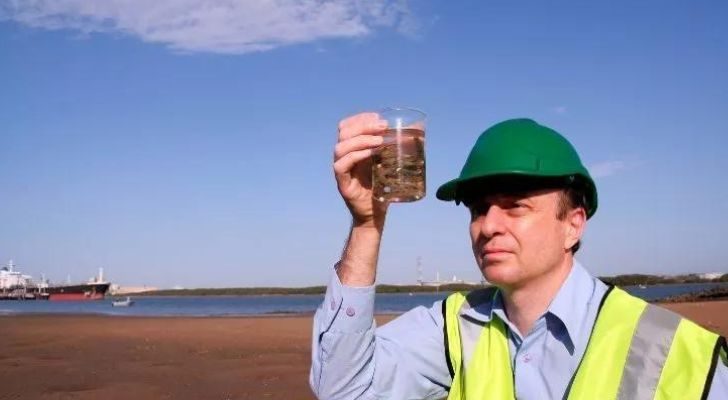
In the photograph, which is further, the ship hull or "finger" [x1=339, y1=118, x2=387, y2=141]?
the ship hull

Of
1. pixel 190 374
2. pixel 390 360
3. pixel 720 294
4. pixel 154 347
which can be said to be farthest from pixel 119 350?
pixel 720 294

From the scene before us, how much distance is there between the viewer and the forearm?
2832mm

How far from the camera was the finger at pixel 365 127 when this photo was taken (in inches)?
101

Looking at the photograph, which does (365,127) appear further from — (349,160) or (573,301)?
(573,301)

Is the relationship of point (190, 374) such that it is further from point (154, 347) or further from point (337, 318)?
point (337, 318)

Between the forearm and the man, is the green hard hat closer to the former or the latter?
the man

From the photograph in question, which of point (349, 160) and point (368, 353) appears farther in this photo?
point (368, 353)

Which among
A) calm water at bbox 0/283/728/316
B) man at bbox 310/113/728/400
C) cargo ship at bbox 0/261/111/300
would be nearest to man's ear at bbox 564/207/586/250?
man at bbox 310/113/728/400

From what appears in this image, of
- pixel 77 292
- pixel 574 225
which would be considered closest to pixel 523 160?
pixel 574 225

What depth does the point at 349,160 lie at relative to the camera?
2617 millimetres

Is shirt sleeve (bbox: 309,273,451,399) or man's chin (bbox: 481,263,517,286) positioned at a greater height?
man's chin (bbox: 481,263,517,286)

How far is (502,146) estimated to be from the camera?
8.41ft

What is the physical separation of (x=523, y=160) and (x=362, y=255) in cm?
74

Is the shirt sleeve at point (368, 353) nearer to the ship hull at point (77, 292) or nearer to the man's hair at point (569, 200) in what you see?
the man's hair at point (569, 200)
